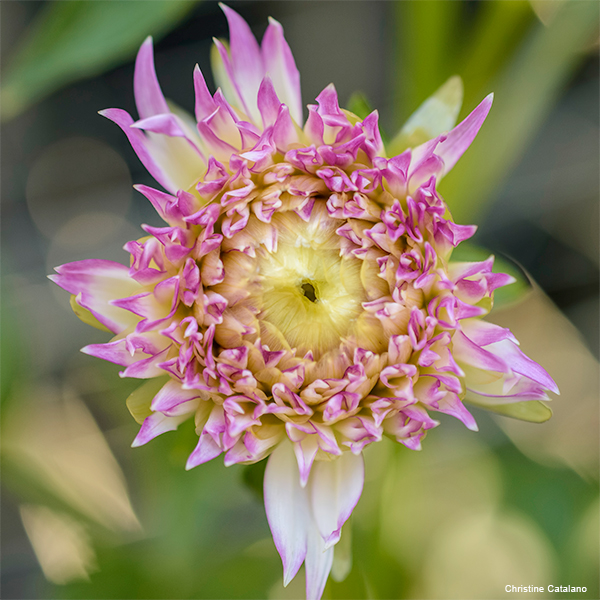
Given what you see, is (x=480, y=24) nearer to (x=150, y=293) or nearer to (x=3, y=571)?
(x=150, y=293)

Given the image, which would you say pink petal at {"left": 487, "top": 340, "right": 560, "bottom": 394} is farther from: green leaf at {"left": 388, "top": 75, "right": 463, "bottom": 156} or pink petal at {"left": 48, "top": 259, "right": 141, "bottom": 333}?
pink petal at {"left": 48, "top": 259, "right": 141, "bottom": 333}

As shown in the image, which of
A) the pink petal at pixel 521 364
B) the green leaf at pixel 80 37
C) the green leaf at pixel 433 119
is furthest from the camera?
the green leaf at pixel 80 37

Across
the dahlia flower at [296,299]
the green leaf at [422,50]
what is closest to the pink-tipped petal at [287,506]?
the dahlia flower at [296,299]

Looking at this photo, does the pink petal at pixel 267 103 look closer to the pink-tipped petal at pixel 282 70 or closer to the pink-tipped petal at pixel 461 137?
the pink-tipped petal at pixel 282 70

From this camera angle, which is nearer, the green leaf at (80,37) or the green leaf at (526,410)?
the green leaf at (526,410)

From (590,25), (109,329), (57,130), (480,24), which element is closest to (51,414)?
(57,130)

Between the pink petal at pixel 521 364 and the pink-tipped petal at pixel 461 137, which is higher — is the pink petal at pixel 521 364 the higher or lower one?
the lower one

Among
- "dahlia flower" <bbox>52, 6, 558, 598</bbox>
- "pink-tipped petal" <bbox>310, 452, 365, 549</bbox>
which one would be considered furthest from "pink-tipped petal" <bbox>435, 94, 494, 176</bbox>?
"pink-tipped petal" <bbox>310, 452, 365, 549</bbox>
